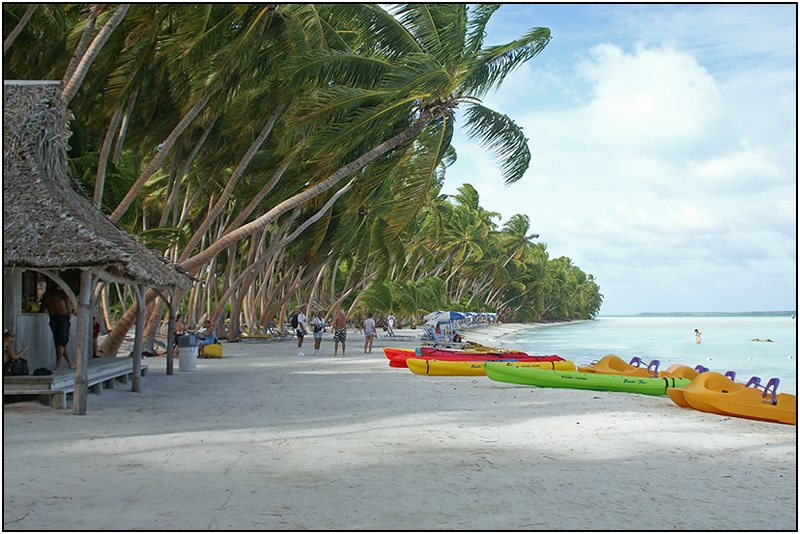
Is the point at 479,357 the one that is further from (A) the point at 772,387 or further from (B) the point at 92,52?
(B) the point at 92,52

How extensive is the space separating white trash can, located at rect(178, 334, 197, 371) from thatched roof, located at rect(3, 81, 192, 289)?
375cm

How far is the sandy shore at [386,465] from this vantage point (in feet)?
13.4

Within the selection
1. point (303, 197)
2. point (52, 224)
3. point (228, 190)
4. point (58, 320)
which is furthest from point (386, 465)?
point (228, 190)

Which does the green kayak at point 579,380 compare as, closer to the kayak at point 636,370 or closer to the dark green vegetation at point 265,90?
the kayak at point 636,370

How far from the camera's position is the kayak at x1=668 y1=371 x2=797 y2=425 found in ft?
27.1

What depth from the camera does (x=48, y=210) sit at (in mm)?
7484

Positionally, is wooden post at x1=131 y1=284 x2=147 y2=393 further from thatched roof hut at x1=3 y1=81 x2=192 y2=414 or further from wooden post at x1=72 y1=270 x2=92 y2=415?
wooden post at x1=72 y1=270 x2=92 y2=415

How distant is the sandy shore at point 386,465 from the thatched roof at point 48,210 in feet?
6.36

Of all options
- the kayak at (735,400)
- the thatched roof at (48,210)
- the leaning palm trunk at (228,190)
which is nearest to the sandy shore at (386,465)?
the kayak at (735,400)

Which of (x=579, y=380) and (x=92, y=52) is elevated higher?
(x=92, y=52)

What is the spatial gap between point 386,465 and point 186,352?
28.3ft

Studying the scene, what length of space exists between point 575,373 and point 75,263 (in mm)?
8710

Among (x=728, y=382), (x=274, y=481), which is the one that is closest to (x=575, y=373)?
(x=728, y=382)

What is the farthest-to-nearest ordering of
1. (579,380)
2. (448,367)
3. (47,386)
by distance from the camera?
(448,367), (579,380), (47,386)
